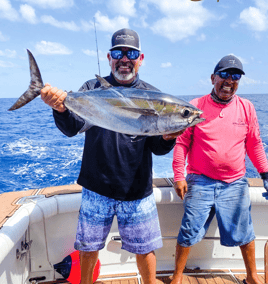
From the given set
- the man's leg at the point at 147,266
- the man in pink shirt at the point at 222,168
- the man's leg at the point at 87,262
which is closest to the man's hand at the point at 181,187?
the man in pink shirt at the point at 222,168

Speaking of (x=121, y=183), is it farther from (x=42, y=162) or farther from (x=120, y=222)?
(x=42, y=162)

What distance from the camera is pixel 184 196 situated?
240 centimetres

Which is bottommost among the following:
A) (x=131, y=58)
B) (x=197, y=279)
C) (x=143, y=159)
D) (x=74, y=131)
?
(x=197, y=279)

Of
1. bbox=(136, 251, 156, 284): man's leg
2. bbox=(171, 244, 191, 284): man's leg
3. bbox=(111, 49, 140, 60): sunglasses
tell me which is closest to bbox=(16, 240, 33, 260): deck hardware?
bbox=(136, 251, 156, 284): man's leg

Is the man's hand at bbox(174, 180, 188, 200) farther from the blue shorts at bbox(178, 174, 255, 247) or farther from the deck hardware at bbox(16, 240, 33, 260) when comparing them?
the deck hardware at bbox(16, 240, 33, 260)

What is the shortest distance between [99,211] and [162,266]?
1.36 m

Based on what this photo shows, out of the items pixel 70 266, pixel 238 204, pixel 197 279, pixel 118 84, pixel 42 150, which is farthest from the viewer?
pixel 42 150

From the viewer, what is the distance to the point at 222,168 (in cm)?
223

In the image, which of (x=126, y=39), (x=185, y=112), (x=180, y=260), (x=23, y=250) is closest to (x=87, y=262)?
(x=23, y=250)

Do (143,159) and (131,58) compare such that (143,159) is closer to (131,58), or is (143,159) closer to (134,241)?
(134,241)

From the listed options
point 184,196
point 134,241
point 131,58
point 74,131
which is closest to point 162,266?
point 184,196

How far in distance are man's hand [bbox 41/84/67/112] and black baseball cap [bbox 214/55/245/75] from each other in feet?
4.90

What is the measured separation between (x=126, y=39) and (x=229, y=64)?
3.45 feet

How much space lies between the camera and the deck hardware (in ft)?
7.15
